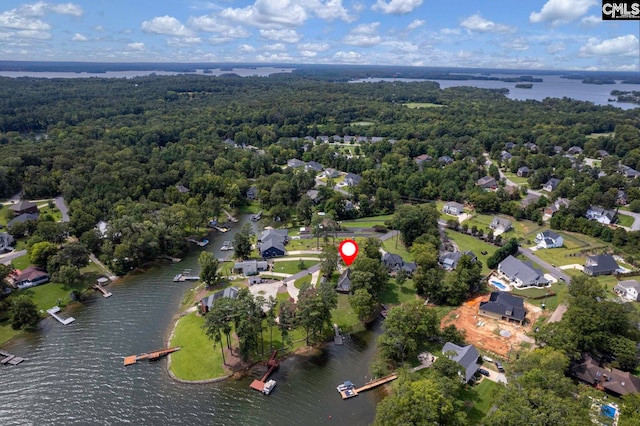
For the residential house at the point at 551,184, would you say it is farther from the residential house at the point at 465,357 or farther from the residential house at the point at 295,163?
the residential house at the point at 465,357

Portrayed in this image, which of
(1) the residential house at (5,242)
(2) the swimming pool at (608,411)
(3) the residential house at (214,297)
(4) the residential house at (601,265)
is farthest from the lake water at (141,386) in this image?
(4) the residential house at (601,265)

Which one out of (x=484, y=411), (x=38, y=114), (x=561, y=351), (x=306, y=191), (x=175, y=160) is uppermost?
(x=38, y=114)

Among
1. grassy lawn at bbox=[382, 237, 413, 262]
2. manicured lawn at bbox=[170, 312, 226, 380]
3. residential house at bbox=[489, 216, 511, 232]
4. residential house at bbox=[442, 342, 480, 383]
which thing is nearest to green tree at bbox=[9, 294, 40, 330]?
manicured lawn at bbox=[170, 312, 226, 380]

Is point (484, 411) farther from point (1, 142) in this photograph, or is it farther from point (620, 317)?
point (1, 142)

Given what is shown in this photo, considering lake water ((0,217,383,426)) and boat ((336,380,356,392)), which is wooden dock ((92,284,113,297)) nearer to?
lake water ((0,217,383,426))

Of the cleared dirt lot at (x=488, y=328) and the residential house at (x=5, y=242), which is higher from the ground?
the residential house at (x=5, y=242)

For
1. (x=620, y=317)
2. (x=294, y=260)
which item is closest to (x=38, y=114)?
(x=294, y=260)
